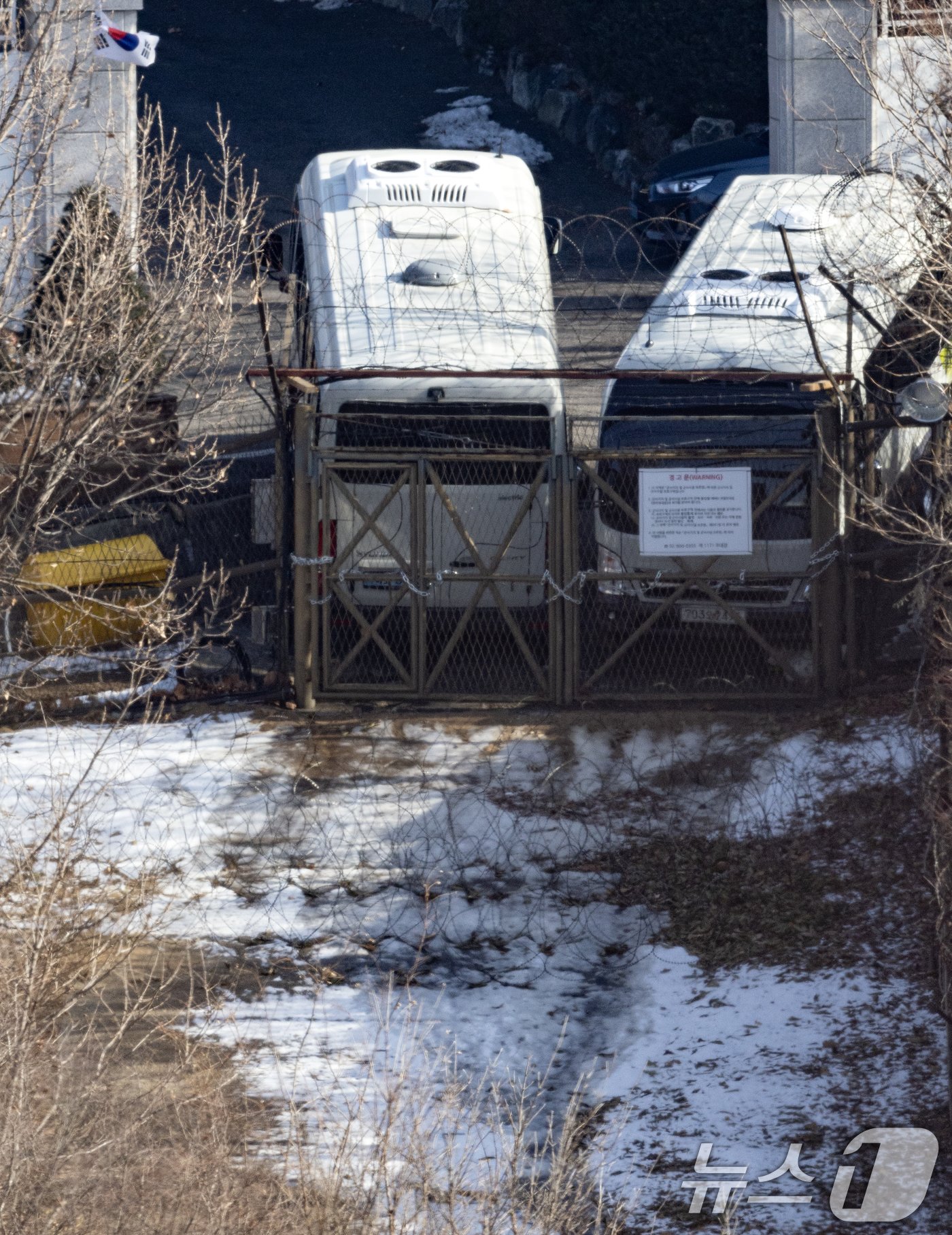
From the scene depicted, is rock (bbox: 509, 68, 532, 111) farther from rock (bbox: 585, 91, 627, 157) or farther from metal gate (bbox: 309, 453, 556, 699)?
metal gate (bbox: 309, 453, 556, 699)

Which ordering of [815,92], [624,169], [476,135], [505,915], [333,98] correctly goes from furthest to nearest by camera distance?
[333,98] < [476,135] < [624,169] < [815,92] < [505,915]

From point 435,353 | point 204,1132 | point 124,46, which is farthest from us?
point 124,46

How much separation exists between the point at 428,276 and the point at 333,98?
17926 mm

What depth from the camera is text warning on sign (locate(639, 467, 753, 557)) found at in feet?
38.8

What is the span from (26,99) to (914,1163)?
8032 mm

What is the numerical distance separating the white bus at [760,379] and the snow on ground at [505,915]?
1168 millimetres

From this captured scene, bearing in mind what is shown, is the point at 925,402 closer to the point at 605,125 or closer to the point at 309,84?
the point at 605,125

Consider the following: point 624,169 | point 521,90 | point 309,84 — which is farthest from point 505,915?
point 309,84

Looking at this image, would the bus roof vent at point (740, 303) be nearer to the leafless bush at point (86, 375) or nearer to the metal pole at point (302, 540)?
the metal pole at point (302, 540)

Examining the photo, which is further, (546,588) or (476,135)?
(476,135)

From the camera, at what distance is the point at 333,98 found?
1177 inches

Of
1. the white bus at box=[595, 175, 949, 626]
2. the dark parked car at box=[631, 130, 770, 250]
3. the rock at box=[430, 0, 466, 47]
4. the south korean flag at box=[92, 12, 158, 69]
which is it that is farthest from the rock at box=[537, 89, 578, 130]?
the white bus at box=[595, 175, 949, 626]

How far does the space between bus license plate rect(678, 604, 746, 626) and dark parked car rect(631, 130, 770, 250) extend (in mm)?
10120

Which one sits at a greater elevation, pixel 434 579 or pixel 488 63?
pixel 488 63
